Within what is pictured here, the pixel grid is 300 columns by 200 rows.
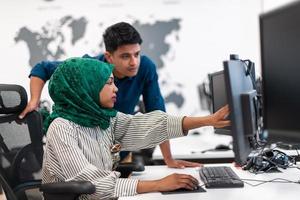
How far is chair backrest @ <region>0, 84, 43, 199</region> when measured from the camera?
5.21ft

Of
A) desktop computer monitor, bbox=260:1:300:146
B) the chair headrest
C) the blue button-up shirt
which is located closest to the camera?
desktop computer monitor, bbox=260:1:300:146

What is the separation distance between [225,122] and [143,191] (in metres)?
0.39

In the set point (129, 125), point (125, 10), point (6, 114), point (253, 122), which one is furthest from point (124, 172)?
point (125, 10)

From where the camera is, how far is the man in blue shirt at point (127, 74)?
1946 mm

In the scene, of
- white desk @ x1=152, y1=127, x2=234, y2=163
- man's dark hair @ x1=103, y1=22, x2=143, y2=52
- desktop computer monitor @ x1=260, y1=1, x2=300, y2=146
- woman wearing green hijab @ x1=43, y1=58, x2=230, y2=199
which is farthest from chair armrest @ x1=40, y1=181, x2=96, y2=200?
white desk @ x1=152, y1=127, x2=234, y2=163

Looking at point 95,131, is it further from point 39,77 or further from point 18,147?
point 39,77

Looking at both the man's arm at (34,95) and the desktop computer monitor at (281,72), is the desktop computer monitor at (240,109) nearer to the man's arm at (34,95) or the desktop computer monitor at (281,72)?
the desktop computer monitor at (281,72)

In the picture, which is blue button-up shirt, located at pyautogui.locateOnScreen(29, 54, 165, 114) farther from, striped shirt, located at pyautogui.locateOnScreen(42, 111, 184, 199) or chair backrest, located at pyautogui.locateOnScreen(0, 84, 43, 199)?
chair backrest, located at pyautogui.locateOnScreen(0, 84, 43, 199)

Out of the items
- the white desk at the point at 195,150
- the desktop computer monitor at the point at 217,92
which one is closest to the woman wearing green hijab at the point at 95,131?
the desktop computer monitor at the point at 217,92

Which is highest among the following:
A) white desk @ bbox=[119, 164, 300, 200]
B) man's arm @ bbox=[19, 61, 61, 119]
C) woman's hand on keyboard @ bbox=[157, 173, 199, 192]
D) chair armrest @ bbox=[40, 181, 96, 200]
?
man's arm @ bbox=[19, 61, 61, 119]

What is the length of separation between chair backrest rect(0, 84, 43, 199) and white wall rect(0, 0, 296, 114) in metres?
2.53

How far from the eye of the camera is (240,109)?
1.17 meters

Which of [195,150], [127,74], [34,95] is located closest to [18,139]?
[34,95]

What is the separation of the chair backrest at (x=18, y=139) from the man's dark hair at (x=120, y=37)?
519 mm
